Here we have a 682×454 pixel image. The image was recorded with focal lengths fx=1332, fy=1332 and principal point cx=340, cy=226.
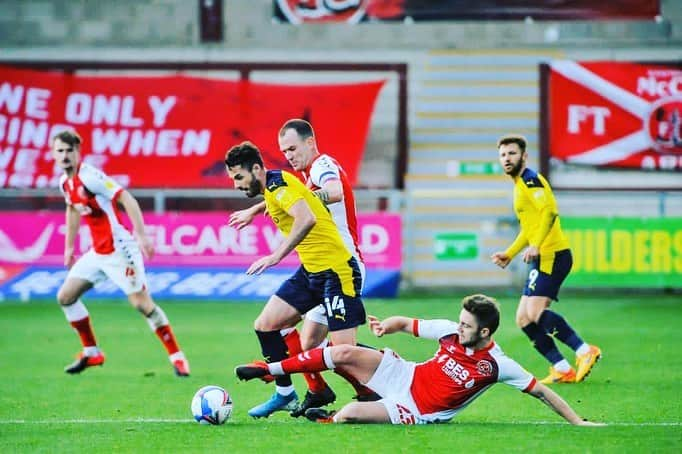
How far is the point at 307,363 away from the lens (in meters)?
8.12

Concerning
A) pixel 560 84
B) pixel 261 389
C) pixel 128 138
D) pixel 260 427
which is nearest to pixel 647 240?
pixel 560 84

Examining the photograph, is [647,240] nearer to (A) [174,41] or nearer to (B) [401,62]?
(B) [401,62]

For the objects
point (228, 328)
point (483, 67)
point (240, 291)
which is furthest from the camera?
point (483, 67)

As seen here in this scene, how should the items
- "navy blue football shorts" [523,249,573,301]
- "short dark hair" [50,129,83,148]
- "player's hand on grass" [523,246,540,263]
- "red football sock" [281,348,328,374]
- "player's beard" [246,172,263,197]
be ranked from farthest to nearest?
"short dark hair" [50,129,83,148] → "navy blue football shorts" [523,249,573,301] → "player's hand on grass" [523,246,540,263] → "player's beard" [246,172,263,197] → "red football sock" [281,348,328,374]

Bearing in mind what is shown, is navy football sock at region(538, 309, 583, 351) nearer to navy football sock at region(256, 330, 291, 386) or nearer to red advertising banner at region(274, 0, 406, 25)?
navy football sock at region(256, 330, 291, 386)

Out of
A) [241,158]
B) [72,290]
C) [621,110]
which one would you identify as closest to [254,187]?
[241,158]

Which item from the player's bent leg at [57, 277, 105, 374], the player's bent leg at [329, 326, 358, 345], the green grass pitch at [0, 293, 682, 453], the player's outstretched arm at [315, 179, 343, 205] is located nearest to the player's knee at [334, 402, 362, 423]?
the green grass pitch at [0, 293, 682, 453]

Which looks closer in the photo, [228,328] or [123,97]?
[228,328]

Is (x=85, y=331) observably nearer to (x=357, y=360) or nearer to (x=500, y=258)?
(x=500, y=258)

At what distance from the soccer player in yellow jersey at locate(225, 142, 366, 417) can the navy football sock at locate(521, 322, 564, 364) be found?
9.16ft

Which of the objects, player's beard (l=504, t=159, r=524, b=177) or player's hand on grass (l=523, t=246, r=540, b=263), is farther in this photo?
player's beard (l=504, t=159, r=524, b=177)

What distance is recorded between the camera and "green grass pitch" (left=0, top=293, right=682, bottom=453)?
7.60 meters

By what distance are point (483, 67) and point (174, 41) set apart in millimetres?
5290

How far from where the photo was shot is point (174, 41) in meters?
22.7
